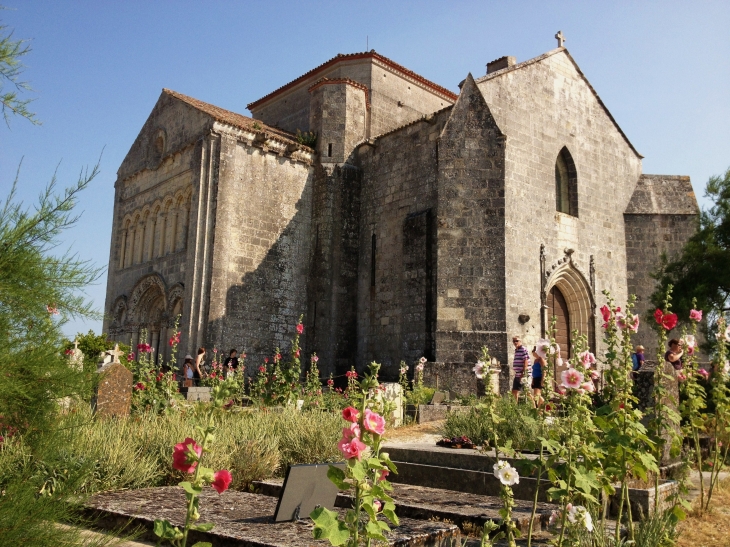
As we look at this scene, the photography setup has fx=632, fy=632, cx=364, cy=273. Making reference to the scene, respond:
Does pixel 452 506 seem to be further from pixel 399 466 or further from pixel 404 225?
pixel 404 225

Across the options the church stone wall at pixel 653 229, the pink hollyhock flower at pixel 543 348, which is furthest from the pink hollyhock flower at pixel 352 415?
the church stone wall at pixel 653 229

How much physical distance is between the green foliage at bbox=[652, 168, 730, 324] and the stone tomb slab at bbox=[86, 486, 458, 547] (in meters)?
11.0

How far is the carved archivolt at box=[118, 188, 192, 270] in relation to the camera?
1727 centimetres

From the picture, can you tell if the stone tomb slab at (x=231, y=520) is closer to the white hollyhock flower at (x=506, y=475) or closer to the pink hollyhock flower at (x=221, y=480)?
the white hollyhock flower at (x=506, y=475)

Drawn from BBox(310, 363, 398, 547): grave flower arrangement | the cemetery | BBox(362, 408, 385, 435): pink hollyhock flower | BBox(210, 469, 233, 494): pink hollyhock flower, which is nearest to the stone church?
the cemetery

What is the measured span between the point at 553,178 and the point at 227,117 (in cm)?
863

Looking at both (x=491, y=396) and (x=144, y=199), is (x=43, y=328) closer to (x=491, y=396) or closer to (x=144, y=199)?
(x=491, y=396)

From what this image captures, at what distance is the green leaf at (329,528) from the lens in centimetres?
259

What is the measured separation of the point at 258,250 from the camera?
54.0ft

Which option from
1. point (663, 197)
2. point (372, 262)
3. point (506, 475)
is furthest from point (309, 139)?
point (506, 475)

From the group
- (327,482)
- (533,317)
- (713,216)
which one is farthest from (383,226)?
(327,482)

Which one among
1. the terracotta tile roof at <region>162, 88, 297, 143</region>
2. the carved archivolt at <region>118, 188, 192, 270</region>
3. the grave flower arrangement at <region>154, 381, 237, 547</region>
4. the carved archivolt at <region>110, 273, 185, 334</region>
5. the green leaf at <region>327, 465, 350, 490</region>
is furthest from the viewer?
the carved archivolt at <region>110, 273, 185, 334</region>

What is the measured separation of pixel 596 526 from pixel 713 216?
12.2 metres

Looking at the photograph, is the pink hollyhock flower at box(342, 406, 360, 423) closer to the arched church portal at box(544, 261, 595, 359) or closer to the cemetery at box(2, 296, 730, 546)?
the cemetery at box(2, 296, 730, 546)
